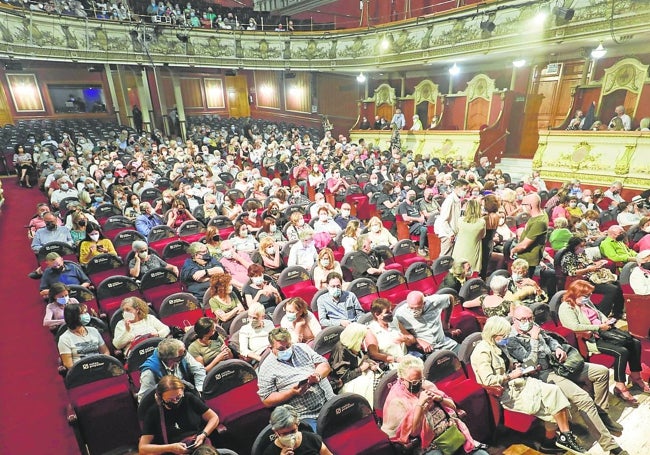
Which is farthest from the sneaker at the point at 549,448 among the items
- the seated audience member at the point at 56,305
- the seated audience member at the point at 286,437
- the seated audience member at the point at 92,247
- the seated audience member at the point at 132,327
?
the seated audience member at the point at 92,247

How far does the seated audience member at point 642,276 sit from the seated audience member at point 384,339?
289cm

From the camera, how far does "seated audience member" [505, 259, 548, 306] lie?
3.87 meters

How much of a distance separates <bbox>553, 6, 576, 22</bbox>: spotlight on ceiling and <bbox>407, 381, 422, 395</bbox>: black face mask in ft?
34.5

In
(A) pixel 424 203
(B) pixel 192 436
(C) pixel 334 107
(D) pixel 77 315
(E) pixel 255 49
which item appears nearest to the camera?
(B) pixel 192 436

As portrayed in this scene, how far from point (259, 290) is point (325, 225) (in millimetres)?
2052

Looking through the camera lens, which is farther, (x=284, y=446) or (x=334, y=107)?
(x=334, y=107)

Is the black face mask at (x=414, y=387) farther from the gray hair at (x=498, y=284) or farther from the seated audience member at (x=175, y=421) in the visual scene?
the gray hair at (x=498, y=284)

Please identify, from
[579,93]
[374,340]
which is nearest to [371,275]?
[374,340]

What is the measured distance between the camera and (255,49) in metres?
16.6

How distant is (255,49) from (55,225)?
13.9 meters

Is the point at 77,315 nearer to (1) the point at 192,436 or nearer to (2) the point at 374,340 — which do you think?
(1) the point at 192,436

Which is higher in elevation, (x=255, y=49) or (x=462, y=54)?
(x=255, y=49)

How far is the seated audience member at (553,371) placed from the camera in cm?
306

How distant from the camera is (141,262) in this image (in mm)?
4664
